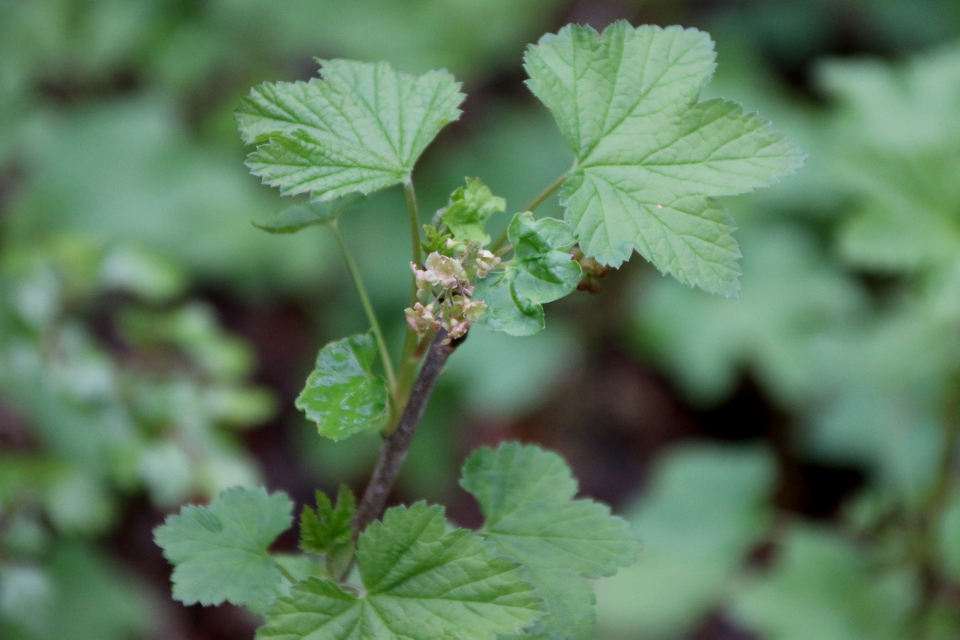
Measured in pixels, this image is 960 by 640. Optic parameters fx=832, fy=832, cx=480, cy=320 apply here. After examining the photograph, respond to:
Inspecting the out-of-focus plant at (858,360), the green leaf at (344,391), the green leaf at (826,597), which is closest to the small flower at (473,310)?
the green leaf at (344,391)

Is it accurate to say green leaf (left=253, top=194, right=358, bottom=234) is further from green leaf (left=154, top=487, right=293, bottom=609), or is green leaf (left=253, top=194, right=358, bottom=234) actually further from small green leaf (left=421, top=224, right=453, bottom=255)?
green leaf (left=154, top=487, right=293, bottom=609)

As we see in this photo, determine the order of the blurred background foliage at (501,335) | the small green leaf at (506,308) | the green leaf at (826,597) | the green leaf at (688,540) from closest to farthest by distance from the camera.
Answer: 1. the small green leaf at (506,308)
2. the blurred background foliage at (501,335)
3. the green leaf at (826,597)
4. the green leaf at (688,540)

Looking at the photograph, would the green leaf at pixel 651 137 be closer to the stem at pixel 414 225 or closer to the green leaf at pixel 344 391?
the stem at pixel 414 225

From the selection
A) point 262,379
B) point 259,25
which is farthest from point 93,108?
point 262,379

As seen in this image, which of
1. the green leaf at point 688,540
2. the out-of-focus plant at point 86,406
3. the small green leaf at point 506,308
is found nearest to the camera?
the small green leaf at point 506,308

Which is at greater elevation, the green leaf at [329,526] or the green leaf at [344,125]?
the green leaf at [344,125]

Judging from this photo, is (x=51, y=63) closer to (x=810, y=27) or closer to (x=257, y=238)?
(x=257, y=238)
